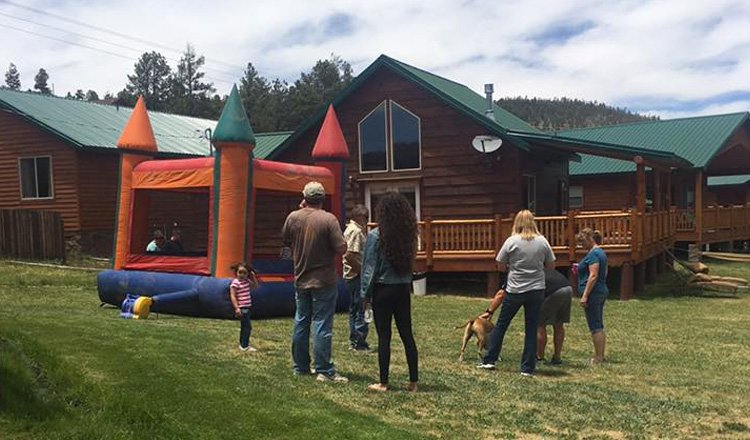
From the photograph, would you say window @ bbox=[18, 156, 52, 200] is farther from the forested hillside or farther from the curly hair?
the forested hillside

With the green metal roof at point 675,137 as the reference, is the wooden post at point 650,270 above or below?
below

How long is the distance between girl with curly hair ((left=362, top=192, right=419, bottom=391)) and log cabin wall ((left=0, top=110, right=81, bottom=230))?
19.6m

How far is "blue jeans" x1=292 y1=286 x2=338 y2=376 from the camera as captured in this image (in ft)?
21.5

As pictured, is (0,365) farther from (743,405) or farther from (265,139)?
(265,139)

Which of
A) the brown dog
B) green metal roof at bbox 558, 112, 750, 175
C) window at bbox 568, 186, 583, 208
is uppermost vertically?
green metal roof at bbox 558, 112, 750, 175

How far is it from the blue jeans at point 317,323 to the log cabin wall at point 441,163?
42.2 ft

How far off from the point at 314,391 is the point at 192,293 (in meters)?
→ 6.02

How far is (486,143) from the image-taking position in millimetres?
18578

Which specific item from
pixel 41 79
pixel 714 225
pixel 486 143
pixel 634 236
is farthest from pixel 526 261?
pixel 41 79

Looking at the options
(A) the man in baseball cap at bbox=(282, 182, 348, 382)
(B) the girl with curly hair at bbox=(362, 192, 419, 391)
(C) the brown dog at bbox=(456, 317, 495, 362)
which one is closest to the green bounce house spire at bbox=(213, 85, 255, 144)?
(C) the brown dog at bbox=(456, 317, 495, 362)

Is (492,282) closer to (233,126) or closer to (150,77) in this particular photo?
(233,126)

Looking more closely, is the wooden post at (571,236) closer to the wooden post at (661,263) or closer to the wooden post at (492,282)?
the wooden post at (492,282)

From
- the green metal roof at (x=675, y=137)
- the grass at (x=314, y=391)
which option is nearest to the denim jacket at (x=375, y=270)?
the grass at (x=314, y=391)

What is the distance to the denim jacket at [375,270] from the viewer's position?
630 cm
